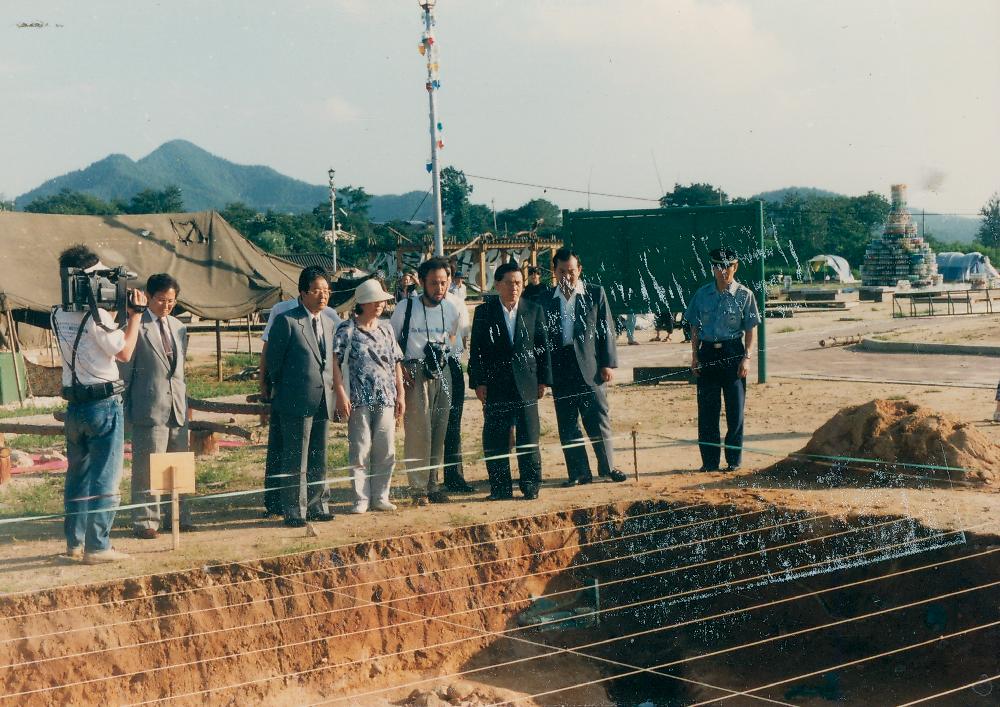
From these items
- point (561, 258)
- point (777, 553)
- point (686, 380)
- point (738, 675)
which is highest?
point (561, 258)

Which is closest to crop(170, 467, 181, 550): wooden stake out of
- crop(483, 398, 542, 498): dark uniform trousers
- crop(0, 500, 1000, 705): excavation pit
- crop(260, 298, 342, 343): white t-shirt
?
crop(0, 500, 1000, 705): excavation pit

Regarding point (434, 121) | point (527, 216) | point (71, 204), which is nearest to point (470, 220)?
point (527, 216)

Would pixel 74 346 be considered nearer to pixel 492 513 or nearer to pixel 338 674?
pixel 338 674

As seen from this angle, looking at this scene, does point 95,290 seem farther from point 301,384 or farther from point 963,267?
point 963,267

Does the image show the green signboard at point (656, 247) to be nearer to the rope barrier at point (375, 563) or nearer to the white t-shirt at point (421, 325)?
the white t-shirt at point (421, 325)

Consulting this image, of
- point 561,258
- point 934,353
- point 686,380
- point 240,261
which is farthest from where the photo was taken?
point 240,261

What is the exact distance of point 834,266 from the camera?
50.7 meters

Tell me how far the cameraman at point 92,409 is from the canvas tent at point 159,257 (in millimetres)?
10682

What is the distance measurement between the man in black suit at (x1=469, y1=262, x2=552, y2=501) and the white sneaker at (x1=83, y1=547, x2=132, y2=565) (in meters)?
2.48

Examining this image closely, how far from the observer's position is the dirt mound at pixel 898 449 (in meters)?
7.11

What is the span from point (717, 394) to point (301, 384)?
3.18 m

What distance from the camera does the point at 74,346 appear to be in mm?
5594

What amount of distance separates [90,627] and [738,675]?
3.87 metres

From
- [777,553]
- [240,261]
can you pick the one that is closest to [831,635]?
[777,553]
